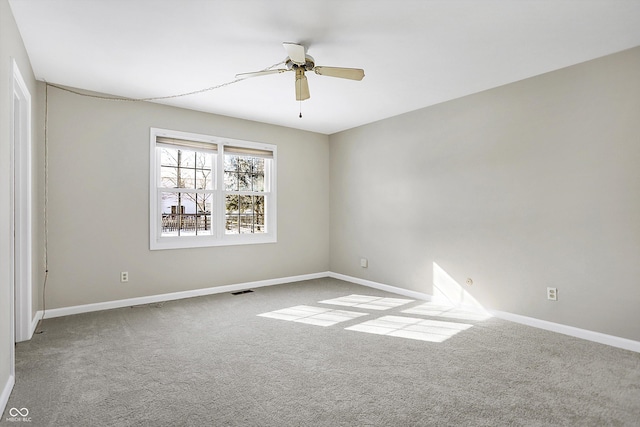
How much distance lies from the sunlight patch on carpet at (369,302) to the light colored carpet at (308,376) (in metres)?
0.70

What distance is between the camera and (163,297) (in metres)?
4.38

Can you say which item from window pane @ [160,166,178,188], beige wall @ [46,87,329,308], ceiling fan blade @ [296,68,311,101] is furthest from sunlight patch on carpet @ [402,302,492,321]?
window pane @ [160,166,178,188]

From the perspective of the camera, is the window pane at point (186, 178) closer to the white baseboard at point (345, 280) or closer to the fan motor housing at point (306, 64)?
the white baseboard at point (345, 280)

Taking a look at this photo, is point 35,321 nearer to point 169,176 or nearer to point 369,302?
point 169,176

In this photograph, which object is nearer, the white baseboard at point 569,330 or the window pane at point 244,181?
the white baseboard at point 569,330

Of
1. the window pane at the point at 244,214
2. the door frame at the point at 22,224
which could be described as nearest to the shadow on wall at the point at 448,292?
the window pane at the point at 244,214

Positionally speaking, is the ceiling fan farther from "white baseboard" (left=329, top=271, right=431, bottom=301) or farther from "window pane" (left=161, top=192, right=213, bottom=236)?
Result: "white baseboard" (left=329, top=271, right=431, bottom=301)

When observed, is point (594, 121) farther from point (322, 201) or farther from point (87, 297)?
point (87, 297)

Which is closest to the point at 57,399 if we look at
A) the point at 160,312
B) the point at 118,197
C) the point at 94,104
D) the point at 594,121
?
the point at 160,312

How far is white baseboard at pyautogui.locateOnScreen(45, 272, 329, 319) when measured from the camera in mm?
3768

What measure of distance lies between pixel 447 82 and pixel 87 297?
4.64 meters

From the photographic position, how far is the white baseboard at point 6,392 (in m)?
1.98

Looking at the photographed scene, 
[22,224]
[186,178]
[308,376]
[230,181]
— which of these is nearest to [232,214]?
[230,181]

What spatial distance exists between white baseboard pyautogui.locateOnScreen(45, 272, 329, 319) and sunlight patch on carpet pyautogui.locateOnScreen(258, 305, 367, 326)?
1.23 m
